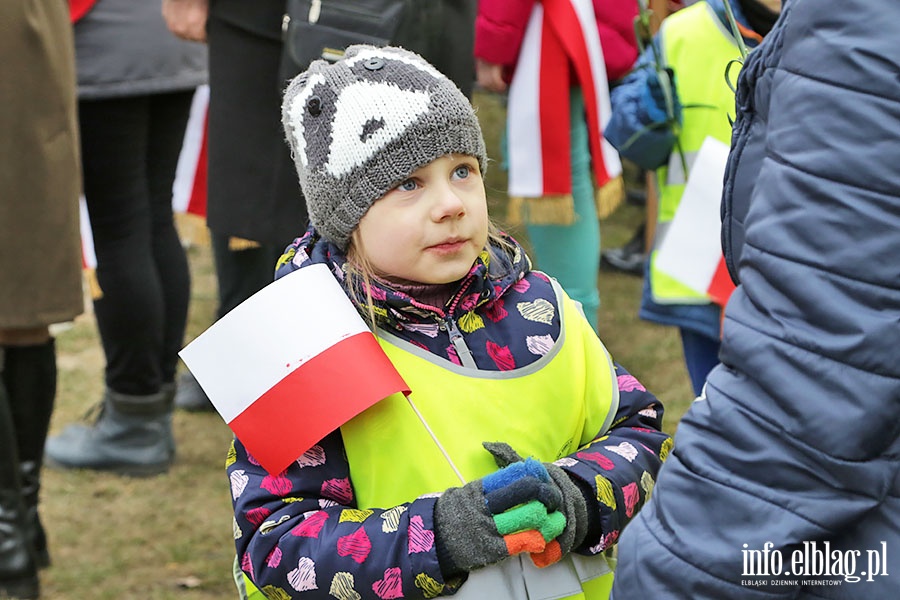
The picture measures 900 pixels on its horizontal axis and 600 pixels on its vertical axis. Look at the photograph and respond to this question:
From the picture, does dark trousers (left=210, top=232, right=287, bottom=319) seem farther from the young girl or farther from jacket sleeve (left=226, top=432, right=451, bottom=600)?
jacket sleeve (left=226, top=432, right=451, bottom=600)

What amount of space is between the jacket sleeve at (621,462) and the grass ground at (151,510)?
138cm

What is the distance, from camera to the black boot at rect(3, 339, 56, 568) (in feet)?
10.1

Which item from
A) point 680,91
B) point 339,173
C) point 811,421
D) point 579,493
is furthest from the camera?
point 680,91

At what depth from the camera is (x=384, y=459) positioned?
1671mm

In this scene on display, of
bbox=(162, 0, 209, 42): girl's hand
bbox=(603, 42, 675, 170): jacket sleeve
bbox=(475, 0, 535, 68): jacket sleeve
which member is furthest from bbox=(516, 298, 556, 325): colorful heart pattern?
bbox=(475, 0, 535, 68): jacket sleeve

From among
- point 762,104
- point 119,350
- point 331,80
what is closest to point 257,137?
point 119,350

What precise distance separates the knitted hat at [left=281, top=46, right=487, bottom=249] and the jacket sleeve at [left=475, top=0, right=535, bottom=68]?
203cm

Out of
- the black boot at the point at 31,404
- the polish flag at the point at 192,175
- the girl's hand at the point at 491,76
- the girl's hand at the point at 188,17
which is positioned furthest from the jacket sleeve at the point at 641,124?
the polish flag at the point at 192,175

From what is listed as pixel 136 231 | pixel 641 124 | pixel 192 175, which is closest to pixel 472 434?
pixel 641 124

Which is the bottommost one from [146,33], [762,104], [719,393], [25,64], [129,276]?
[129,276]

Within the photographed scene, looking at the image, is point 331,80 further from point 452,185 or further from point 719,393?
point 719,393

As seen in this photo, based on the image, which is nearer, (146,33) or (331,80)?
(331,80)

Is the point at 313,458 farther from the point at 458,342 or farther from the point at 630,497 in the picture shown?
the point at 630,497

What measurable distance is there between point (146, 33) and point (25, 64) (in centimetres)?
76
